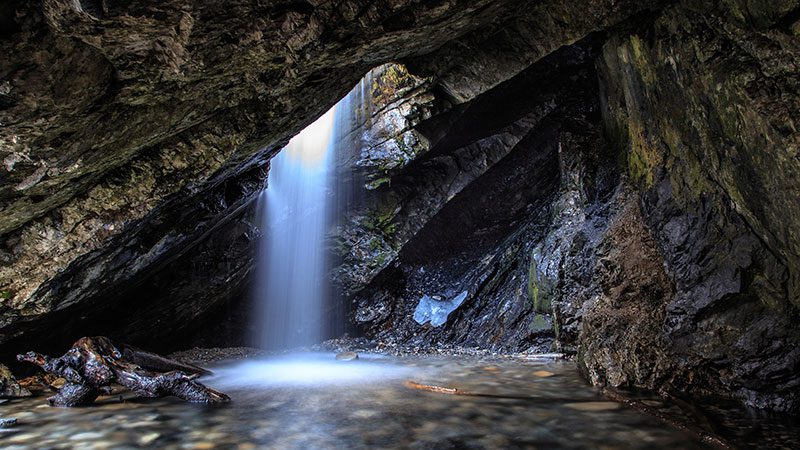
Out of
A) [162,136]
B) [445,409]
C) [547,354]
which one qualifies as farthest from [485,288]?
[162,136]

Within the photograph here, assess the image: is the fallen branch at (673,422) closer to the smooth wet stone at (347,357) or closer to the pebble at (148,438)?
the pebble at (148,438)

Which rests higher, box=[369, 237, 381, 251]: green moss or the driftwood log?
box=[369, 237, 381, 251]: green moss

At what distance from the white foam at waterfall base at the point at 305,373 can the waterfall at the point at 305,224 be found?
378 centimetres

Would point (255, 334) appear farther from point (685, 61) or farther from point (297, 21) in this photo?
point (685, 61)

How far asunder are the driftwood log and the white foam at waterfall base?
102 cm

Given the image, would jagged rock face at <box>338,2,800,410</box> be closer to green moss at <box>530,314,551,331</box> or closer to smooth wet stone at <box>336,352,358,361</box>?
green moss at <box>530,314,551,331</box>

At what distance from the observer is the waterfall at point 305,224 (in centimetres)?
1164

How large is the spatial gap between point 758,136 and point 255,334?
12.6m

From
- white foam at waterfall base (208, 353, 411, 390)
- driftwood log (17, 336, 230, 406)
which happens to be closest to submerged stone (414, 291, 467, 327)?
white foam at waterfall base (208, 353, 411, 390)

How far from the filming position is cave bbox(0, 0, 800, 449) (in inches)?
159

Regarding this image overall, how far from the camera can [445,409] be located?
4672 millimetres

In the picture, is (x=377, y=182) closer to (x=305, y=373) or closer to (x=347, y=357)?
(x=347, y=357)

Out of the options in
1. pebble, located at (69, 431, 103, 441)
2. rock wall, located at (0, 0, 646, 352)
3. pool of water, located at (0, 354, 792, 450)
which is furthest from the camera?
rock wall, located at (0, 0, 646, 352)

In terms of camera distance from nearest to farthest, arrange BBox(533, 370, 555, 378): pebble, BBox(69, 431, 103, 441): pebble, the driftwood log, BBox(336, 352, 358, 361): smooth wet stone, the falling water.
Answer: BBox(69, 431, 103, 441): pebble < the driftwood log < BBox(533, 370, 555, 378): pebble < BBox(336, 352, 358, 361): smooth wet stone < the falling water
